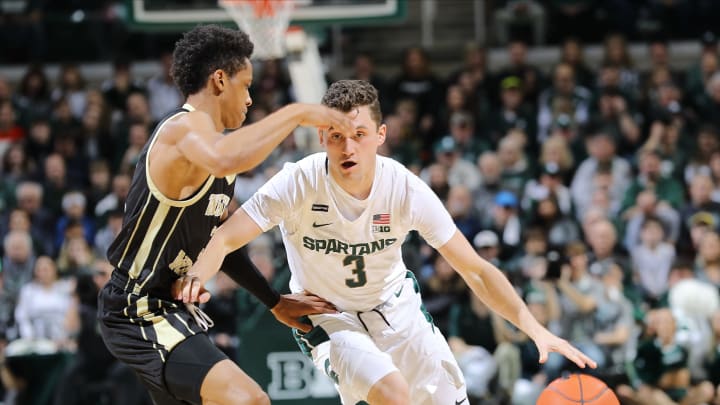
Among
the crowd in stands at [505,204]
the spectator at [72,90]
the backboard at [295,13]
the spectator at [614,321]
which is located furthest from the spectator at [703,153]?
the spectator at [72,90]

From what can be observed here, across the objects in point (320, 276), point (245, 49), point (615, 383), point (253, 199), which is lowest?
point (615, 383)

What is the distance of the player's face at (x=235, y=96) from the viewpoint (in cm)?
500

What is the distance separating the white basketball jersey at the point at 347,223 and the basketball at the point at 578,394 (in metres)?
1.08

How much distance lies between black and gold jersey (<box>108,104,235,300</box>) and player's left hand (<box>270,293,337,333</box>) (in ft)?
2.65

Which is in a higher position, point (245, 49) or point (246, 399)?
point (245, 49)

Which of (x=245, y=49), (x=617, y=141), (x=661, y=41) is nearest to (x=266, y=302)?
(x=245, y=49)

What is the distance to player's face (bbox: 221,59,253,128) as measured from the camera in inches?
197

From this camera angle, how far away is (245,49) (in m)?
5.06

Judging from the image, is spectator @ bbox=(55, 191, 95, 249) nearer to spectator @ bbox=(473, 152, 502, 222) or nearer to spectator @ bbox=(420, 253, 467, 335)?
spectator @ bbox=(420, 253, 467, 335)

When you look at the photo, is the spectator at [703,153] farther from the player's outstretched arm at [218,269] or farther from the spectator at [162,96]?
the player's outstretched arm at [218,269]

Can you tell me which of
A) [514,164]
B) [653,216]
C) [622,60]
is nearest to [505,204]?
[514,164]

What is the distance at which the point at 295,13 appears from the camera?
1015 centimetres

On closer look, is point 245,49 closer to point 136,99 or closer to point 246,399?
point 246,399

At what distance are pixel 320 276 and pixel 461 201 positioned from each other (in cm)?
522
